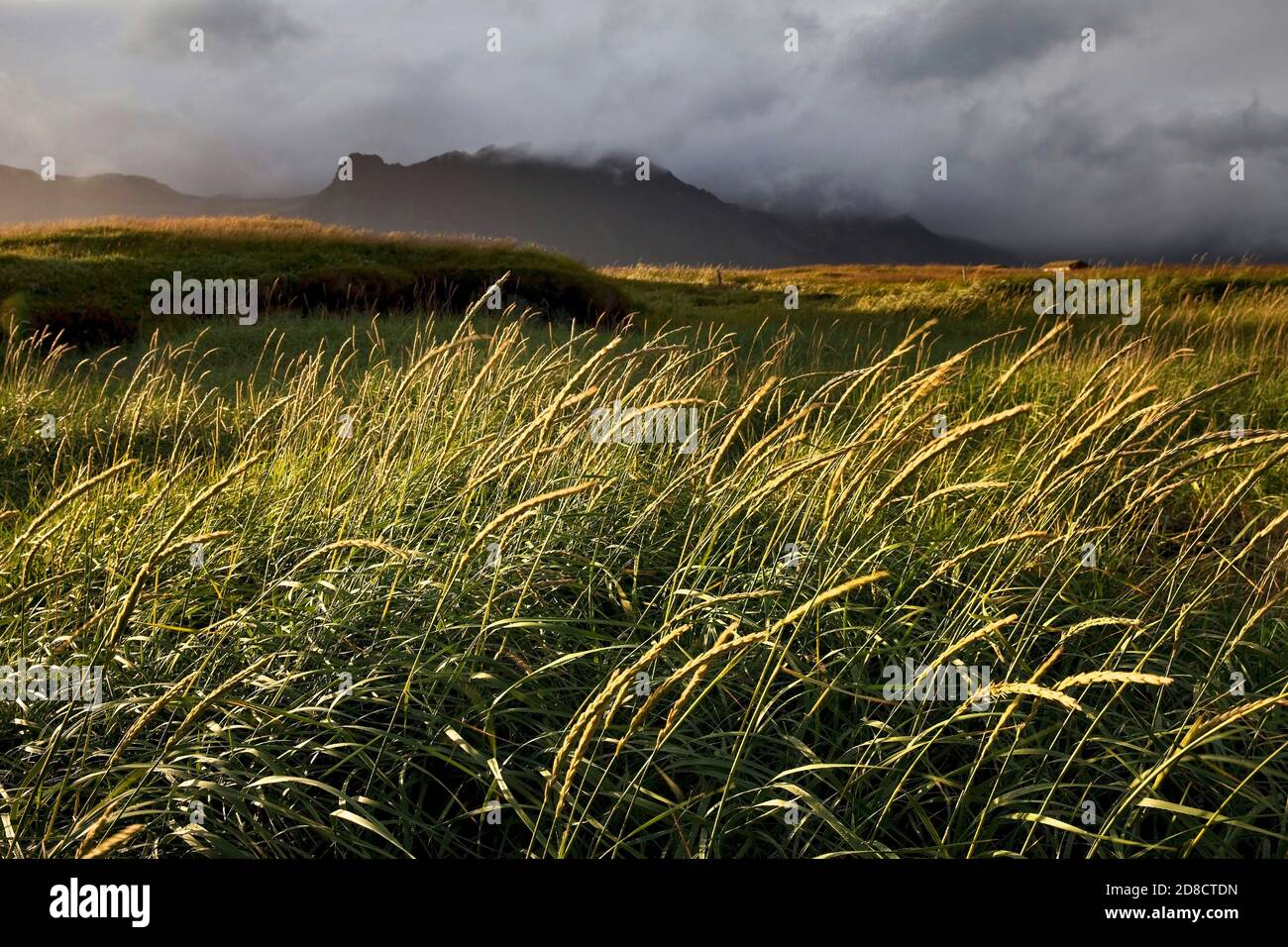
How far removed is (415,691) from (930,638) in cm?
180

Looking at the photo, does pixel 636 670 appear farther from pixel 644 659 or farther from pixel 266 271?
pixel 266 271

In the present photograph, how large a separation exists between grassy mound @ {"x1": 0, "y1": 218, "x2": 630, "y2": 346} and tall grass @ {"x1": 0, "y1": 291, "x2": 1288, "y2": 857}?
1169 cm

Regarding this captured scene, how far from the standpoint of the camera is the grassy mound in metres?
16.8

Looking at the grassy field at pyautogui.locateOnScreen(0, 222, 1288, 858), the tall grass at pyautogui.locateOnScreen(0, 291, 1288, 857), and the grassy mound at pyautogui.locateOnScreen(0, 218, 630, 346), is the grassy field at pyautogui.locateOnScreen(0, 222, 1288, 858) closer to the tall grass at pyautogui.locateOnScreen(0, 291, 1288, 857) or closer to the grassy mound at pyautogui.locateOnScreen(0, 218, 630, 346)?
the tall grass at pyautogui.locateOnScreen(0, 291, 1288, 857)

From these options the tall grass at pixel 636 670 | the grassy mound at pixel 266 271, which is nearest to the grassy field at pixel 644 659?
the tall grass at pixel 636 670

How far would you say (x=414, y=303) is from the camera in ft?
66.4

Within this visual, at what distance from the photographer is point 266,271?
20250 mm

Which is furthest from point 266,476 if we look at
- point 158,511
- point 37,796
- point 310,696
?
point 37,796

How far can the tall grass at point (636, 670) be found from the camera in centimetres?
210

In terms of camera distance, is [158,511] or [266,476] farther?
[266,476]

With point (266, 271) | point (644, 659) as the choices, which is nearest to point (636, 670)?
point (644, 659)

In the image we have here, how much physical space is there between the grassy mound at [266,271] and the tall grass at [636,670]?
11.7 metres
